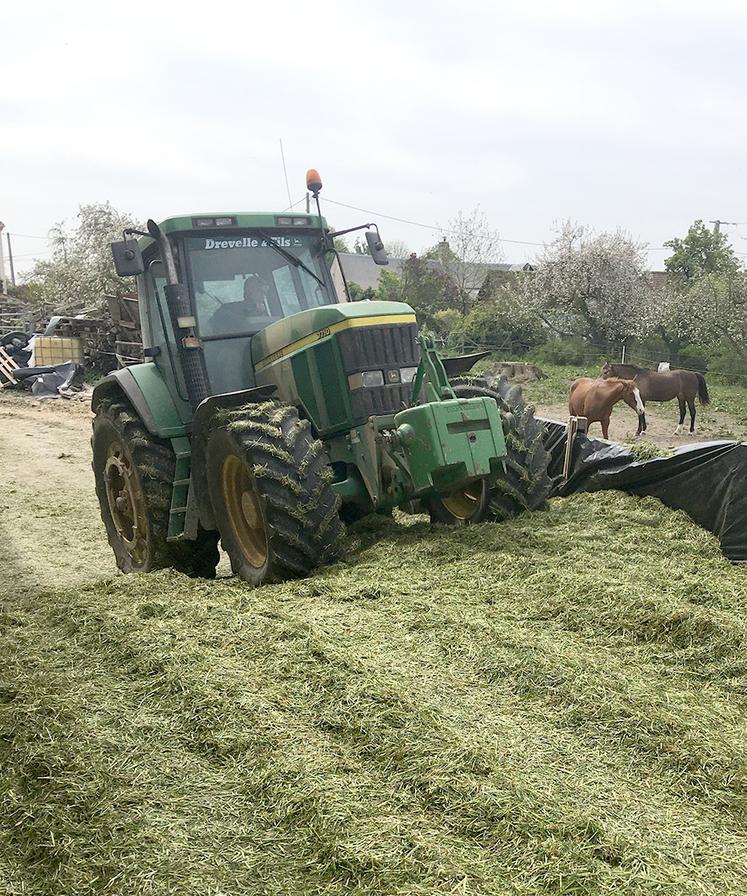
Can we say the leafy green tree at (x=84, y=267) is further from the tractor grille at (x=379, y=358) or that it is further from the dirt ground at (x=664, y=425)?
the tractor grille at (x=379, y=358)

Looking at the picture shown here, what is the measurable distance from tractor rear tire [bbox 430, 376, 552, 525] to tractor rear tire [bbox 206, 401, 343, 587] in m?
1.13

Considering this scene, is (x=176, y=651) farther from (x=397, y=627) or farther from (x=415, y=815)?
(x=415, y=815)

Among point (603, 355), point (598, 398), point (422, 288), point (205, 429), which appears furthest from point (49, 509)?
point (422, 288)

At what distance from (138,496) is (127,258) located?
174 cm

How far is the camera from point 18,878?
8.91 feet

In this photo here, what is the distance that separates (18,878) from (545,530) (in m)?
3.61

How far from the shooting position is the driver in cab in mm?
6422

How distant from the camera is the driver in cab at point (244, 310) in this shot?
6.42m

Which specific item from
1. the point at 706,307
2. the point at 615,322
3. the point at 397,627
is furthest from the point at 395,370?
the point at 615,322

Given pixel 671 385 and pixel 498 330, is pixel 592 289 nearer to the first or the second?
pixel 498 330

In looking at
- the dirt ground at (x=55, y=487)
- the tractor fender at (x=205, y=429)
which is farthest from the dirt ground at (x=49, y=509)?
the tractor fender at (x=205, y=429)

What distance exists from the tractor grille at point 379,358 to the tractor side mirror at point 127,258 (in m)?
1.55

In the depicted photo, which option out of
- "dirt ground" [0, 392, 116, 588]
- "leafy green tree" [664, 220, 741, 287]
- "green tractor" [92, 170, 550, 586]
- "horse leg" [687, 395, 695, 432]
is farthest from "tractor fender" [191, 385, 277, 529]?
"leafy green tree" [664, 220, 741, 287]

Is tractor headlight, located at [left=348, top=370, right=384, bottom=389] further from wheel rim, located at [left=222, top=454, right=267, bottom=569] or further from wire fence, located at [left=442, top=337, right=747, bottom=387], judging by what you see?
wire fence, located at [left=442, top=337, right=747, bottom=387]
